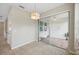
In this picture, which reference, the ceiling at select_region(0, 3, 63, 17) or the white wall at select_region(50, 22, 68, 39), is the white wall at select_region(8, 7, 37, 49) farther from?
the white wall at select_region(50, 22, 68, 39)

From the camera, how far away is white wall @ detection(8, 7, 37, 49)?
5.40 ft

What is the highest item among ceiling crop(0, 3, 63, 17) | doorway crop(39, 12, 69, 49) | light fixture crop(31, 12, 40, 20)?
ceiling crop(0, 3, 63, 17)

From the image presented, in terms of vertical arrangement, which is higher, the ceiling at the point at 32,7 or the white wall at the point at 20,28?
the ceiling at the point at 32,7

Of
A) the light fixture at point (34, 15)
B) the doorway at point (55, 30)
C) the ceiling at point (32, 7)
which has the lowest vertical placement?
the doorway at point (55, 30)

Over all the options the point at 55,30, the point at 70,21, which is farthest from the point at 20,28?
the point at 70,21

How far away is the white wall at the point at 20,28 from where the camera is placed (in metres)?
1.64

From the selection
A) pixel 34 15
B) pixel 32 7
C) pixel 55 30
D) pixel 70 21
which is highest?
pixel 32 7

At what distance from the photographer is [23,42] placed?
1.68 m

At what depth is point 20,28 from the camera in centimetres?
168

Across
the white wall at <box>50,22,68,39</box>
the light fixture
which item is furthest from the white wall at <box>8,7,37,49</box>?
the white wall at <box>50,22,68,39</box>

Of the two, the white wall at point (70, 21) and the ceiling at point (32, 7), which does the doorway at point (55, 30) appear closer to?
the white wall at point (70, 21)

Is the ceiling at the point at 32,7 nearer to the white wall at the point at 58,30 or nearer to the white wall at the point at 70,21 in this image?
the white wall at the point at 70,21

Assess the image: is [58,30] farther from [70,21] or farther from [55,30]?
[70,21]

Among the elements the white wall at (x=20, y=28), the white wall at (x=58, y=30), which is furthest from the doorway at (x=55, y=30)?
the white wall at (x=20, y=28)
